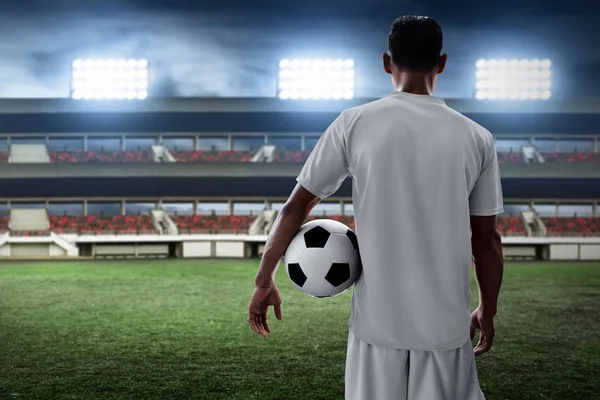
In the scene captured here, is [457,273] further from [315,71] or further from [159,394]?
[315,71]

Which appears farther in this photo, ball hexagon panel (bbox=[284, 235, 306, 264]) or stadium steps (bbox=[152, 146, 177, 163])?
stadium steps (bbox=[152, 146, 177, 163])

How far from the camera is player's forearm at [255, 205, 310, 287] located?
1.94 metres

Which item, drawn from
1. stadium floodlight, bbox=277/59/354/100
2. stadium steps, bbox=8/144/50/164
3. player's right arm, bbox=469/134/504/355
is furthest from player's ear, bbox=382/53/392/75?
stadium steps, bbox=8/144/50/164

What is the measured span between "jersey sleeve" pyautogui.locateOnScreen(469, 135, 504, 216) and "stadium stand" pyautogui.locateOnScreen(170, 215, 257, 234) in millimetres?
26510

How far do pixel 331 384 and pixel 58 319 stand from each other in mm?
5118

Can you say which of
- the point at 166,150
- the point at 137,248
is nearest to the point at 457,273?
the point at 137,248

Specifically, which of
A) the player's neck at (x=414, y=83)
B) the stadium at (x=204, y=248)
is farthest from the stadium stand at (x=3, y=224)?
the player's neck at (x=414, y=83)

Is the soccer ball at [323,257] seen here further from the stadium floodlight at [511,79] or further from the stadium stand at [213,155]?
the stadium floodlight at [511,79]

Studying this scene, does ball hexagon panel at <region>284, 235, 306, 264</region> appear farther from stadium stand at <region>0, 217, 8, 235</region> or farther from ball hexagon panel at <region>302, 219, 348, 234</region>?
stadium stand at <region>0, 217, 8, 235</region>

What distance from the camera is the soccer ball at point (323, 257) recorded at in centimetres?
210

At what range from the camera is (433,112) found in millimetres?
1773

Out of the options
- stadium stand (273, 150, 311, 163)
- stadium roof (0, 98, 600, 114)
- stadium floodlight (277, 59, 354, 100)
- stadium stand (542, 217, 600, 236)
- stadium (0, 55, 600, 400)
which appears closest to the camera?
stadium (0, 55, 600, 400)

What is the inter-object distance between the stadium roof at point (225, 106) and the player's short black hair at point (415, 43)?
28902mm

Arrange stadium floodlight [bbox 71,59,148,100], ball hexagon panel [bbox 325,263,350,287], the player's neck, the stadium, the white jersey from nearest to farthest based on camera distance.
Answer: the white jersey
the player's neck
ball hexagon panel [bbox 325,263,350,287]
the stadium
stadium floodlight [bbox 71,59,148,100]
